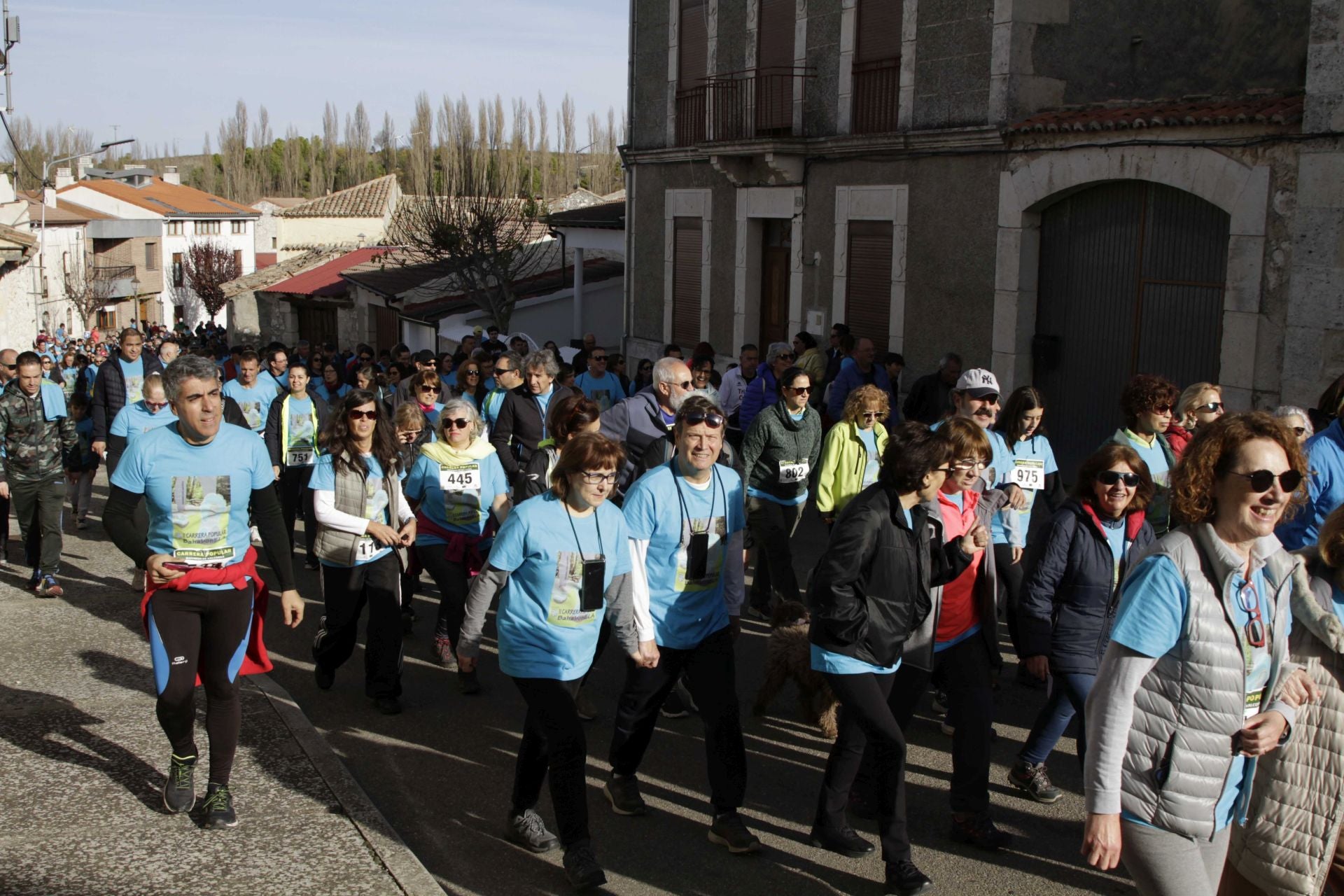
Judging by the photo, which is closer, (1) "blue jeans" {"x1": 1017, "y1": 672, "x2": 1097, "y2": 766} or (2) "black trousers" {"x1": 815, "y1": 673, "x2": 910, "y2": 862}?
(2) "black trousers" {"x1": 815, "y1": 673, "x2": 910, "y2": 862}

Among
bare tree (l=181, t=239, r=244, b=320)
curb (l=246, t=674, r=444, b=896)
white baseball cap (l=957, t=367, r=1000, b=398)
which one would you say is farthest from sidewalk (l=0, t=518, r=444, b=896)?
bare tree (l=181, t=239, r=244, b=320)

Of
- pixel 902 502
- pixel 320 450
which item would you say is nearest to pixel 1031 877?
pixel 902 502

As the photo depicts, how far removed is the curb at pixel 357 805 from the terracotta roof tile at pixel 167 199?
66283mm

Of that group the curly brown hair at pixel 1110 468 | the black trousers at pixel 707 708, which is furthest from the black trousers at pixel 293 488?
the curly brown hair at pixel 1110 468

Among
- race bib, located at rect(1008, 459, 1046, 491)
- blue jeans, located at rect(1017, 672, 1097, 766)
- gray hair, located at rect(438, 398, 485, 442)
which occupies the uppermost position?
gray hair, located at rect(438, 398, 485, 442)

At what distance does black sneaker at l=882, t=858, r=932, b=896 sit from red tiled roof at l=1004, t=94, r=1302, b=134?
8442 millimetres

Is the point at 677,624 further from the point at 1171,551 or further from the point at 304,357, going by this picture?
the point at 304,357

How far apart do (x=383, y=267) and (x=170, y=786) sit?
112 feet

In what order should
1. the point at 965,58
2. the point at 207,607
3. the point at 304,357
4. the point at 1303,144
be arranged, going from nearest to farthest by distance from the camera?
1. the point at 207,607
2. the point at 1303,144
3. the point at 965,58
4. the point at 304,357

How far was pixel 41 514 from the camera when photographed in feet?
30.9

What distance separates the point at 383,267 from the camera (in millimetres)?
38125

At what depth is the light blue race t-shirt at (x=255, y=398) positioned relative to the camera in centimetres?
1092

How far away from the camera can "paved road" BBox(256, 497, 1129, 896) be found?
4.90 meters

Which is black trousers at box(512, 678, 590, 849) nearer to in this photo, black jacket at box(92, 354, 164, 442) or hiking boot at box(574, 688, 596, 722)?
hiking boot at box(574, 688, 596, 722)
